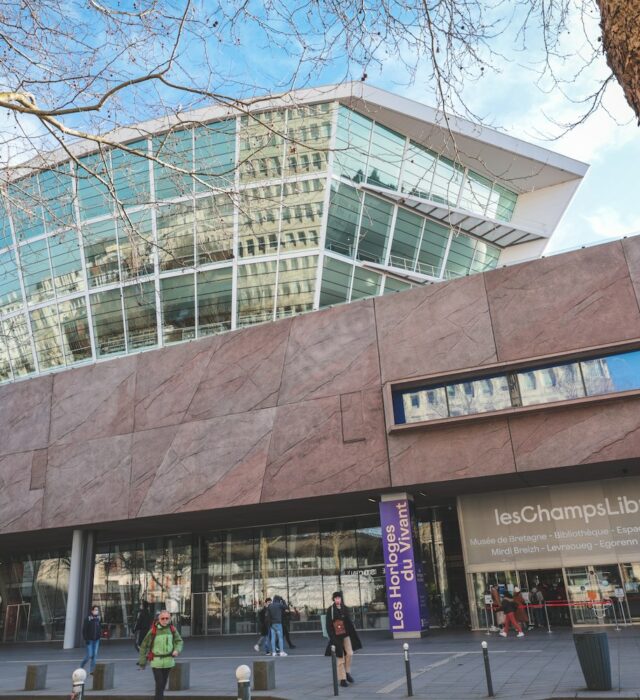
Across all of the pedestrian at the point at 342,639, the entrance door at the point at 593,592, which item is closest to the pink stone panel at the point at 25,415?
the pedestrian at the point at 342,639

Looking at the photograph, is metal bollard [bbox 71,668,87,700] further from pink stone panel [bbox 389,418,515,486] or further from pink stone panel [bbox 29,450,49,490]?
pink stone panel [bbox 29,450,49,490]

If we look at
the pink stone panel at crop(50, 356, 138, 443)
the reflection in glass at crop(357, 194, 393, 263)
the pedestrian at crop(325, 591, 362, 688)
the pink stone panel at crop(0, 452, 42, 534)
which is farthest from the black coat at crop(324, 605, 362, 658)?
the reflection in glass at crop(357, 194, 393, 263)

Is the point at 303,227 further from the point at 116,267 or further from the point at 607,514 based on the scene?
the point at 607,514

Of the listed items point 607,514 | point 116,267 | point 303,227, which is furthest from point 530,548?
point 116,267

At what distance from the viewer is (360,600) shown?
23.2 metres

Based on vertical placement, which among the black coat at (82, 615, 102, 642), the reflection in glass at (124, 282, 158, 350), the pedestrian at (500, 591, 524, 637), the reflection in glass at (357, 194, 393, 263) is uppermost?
the reflection in glass at (357, 194, 393, 263)

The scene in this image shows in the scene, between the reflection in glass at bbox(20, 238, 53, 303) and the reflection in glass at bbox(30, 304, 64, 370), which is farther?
the reflection in glass at bbox(20, 238, 53, 303)

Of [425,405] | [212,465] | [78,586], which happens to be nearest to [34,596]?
[78,586]

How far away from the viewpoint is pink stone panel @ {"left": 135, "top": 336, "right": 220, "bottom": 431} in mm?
21328

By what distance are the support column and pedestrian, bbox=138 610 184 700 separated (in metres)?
15.3

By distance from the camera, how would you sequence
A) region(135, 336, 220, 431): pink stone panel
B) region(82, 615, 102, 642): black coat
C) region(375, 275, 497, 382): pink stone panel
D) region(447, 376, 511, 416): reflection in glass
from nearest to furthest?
region(82, 615, 102, 642): black coat
region(447, 376, 511, 416): reflection in glass
region(375, 275, 497, 382): pink stone panel
region(135, 336, 220, 431): pink stone panel

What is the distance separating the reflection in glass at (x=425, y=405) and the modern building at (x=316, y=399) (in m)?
0.07

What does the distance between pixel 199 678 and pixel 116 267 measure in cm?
2446

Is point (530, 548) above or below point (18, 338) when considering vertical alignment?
below
